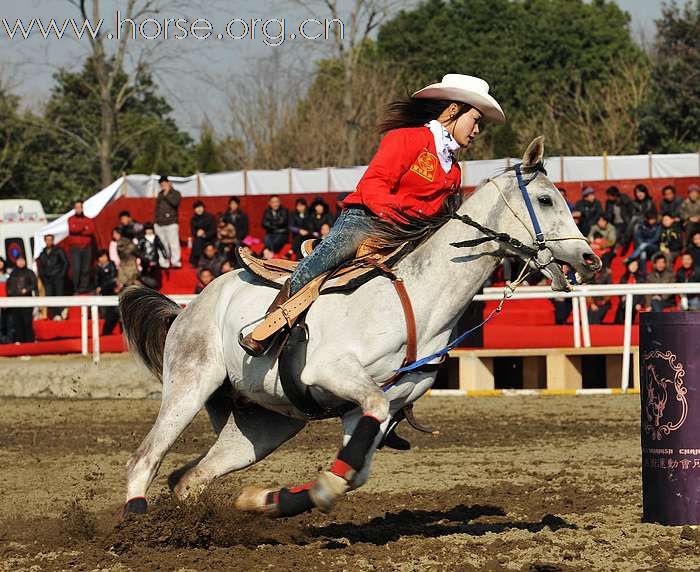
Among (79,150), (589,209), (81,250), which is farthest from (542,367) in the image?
(79,150)

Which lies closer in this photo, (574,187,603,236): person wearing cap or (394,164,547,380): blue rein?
(394,164,547,380): blue rein

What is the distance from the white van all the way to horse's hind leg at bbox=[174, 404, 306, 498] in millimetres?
19253

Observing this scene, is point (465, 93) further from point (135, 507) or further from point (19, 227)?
point (19, 227)

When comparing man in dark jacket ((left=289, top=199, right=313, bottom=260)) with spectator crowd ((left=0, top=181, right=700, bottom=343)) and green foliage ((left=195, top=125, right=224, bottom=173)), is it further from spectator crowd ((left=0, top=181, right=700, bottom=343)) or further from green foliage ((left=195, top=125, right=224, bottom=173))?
green foliage ((left=195, top=125, right=224, bottom=173))

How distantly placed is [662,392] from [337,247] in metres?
2.12

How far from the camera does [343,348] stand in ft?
22.2

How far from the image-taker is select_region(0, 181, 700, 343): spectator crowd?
17.9m

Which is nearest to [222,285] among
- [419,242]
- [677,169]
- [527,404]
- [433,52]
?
[419,242]

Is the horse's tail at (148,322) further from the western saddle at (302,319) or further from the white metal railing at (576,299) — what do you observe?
the white metal railing at (576,299)

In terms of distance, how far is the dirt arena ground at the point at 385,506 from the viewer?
6.52 metres

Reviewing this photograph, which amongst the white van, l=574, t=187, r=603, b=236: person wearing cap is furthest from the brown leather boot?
the white van

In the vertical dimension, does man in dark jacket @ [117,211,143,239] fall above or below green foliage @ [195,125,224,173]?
below

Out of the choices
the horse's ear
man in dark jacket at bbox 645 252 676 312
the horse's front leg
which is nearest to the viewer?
the horse's front leg

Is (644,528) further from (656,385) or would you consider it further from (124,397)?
(124,397)
